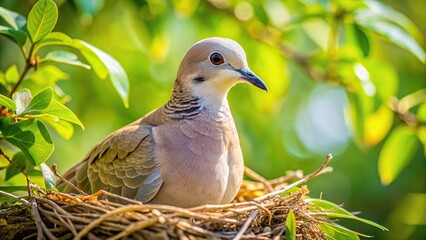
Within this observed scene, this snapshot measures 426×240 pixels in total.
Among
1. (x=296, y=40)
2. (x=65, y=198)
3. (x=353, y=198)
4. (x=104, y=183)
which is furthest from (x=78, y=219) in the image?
(x=353, y=198)

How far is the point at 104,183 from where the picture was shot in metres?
3.98

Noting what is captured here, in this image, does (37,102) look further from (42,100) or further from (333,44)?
(333,44)

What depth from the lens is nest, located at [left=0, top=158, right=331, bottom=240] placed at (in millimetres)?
3197

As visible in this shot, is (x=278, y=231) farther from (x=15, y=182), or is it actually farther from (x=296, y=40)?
(x=296, y=40)

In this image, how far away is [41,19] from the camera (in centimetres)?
347

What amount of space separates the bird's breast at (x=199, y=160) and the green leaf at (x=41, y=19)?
804mm

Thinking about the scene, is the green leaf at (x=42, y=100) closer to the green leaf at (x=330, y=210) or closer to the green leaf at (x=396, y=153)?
the green leaf at (x=330, y=210)

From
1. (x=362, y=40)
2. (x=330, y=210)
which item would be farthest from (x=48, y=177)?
(x=362, y=40)

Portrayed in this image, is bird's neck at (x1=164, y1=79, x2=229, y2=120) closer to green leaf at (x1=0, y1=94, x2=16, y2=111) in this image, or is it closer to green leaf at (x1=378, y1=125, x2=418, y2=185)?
green leaf at (x1=0, y1=94, x2=16, y2=111)

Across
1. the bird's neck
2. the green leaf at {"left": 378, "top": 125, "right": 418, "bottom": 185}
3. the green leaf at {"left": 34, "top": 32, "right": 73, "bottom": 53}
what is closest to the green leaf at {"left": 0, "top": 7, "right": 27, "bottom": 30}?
the green leaf at {"left": 34, "top": 32, "right": 73, "bottom": 53}

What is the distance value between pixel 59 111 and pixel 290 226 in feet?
3.56

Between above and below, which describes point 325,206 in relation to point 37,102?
below

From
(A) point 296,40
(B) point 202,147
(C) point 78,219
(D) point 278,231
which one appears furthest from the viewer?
(A) point 296,40

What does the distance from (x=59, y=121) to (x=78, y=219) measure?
45 centimetres
